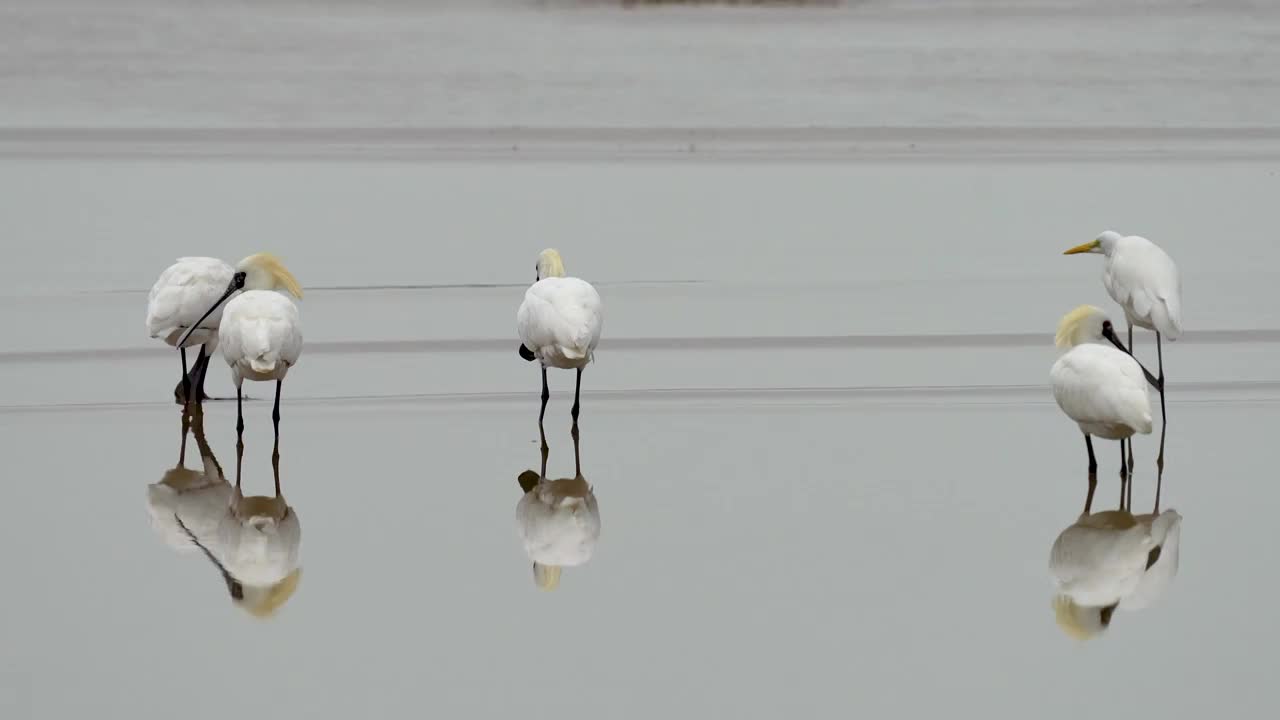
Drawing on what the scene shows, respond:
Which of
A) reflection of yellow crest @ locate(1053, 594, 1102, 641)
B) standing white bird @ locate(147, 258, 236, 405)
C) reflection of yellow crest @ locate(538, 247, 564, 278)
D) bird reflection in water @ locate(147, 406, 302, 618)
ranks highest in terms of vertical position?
reflection of yellow crest @ locate(538, 247, 564, 278)

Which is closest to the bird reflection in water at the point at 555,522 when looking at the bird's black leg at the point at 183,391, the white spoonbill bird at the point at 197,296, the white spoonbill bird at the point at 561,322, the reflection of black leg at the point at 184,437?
the white spoonbill bird at the point at 561,322

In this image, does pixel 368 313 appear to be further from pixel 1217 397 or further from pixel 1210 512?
pixel 1210 512

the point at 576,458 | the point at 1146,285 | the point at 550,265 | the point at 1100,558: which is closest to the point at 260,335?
the point at 576,458

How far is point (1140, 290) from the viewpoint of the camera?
9070 millimetres

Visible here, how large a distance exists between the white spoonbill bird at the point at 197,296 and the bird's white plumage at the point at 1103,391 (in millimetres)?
3707

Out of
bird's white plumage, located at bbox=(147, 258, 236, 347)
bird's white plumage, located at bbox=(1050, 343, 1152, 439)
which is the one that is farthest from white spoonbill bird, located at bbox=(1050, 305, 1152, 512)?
bird's white plumage, located at bbox=(147, 258, 236, 347)

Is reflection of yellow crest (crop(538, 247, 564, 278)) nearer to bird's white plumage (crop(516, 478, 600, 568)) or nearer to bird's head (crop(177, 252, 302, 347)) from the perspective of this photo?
bird's head (crop(177, 252, 302, 347))

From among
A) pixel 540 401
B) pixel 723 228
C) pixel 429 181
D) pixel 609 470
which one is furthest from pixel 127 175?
pixel 609 470

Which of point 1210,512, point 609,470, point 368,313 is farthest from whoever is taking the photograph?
point 368,313

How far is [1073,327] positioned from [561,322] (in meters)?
2.19

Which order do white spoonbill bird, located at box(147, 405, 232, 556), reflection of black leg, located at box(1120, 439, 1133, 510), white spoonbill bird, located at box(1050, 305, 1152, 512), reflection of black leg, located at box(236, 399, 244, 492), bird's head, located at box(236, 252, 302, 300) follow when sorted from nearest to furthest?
white spoonbill bird, located at box(147, 405, 232, 556) → white spoonbill bird, located at box(1050, 305, 1152, 512) → reflection of black leg, located at box(1120, 439, 1133, 510) → reflection of black leg, located at box(236, 399, 244, 492) → bird's head, located at box(236, 252, 302, 300)

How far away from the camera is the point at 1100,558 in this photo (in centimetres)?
676

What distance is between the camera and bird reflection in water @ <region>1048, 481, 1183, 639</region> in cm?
619

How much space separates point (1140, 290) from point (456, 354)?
11.7 feet
